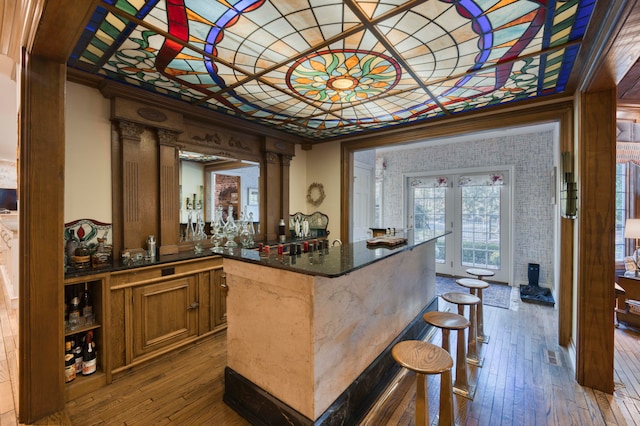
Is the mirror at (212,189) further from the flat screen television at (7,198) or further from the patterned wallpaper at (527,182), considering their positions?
the flat screen television at (7,198)

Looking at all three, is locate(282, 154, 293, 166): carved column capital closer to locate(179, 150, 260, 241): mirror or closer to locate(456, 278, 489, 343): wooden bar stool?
locate(179, 150, 260, 241): mirror

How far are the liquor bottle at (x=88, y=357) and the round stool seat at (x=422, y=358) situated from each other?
228 centimetres

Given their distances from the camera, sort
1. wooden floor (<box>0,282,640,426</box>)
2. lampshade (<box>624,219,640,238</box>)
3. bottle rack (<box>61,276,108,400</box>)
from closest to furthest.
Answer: wooden floor (<box>0,282,640,426</box>) → bottle rack (<box>61,276,108,400</box>) → lampshade (<box>624,219,640,238</box>)

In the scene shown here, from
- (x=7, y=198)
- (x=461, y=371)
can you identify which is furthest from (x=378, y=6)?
(x=7, y=198)

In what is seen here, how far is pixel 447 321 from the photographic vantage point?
6.52 ft

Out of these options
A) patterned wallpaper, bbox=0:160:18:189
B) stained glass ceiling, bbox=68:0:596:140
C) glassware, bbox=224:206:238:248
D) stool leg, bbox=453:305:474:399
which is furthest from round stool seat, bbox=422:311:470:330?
patterned wallpaper, bbox=0:160:18:189

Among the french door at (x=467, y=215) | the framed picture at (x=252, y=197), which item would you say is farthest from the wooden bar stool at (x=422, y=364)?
the french door at (x=467, y=215)

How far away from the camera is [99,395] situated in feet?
6.76

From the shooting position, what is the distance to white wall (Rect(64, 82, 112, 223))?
2363 mm

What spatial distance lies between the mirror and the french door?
3.02 meters

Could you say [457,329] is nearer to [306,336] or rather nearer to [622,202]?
[306,336]

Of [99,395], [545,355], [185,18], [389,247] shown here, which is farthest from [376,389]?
[185,18]

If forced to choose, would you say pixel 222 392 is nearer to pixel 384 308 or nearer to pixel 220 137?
pixel 384 308

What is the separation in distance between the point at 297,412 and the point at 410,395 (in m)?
0.96
